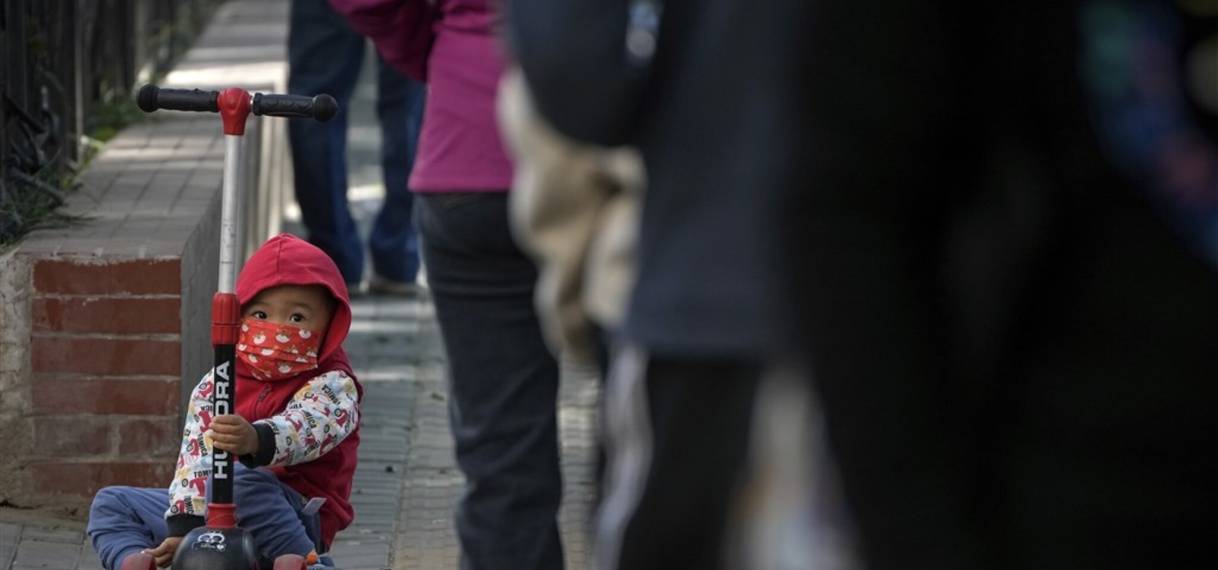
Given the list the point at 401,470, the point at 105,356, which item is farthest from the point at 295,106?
the point at 401,470

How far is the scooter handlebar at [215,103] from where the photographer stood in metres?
4.03

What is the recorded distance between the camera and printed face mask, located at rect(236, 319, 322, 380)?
4.33 metres

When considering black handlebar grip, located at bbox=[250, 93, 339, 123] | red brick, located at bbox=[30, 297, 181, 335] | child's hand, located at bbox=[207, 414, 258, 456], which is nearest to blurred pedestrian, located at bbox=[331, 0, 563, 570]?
black handlebar grip, located at bbox=[250, 93, 339, 123]

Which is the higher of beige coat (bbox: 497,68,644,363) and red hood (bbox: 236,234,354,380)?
beige coat (bbox: 497,68,644,363)

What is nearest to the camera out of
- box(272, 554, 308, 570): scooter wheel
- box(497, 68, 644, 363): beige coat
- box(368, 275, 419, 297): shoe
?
box(497, 68, 644, 363): beige coat

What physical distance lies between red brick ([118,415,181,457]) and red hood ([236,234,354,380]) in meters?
0.70

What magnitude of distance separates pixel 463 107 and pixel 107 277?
1931 millimetres

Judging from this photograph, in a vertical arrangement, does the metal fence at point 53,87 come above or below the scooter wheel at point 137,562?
above

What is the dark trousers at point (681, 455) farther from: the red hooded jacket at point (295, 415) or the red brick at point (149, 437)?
the red brick at point (149, 437)

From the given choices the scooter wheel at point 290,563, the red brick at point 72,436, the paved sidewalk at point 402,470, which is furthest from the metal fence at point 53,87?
the scooter wheel at point 290,563

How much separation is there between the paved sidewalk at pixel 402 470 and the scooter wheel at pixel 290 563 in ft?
2.07

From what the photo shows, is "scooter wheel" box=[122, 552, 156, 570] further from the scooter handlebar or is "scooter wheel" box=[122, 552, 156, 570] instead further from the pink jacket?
the pink jacket

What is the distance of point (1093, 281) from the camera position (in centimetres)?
161

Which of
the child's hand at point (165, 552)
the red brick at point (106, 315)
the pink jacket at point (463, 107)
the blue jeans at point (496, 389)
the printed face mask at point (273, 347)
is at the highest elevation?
the pink jacket at point (463, 107)
